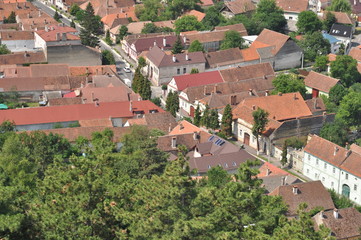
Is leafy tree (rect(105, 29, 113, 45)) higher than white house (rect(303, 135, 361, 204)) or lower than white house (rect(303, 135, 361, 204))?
higher

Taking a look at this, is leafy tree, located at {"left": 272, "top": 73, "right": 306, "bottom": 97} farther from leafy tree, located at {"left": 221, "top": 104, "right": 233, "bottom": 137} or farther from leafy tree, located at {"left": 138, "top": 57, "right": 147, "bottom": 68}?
leafy tree, located at {"left": 138, "top": 57, "right": 147, "bottom": 68}

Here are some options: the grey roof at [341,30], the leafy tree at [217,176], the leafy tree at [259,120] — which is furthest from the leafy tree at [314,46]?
the leafy tree at [217,176]

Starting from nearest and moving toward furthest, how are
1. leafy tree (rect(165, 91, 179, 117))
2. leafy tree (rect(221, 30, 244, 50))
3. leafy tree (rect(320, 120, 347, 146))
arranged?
1. leafy tree (rect(320, 120, 347, 146))
2. leafy tree (rect(165, 91, 179, 117))
3. leafy tree (rect(221, 30, 244, 50))

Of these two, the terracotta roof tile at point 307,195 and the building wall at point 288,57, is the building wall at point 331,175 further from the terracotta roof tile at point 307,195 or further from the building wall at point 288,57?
the building wall at point 288,57

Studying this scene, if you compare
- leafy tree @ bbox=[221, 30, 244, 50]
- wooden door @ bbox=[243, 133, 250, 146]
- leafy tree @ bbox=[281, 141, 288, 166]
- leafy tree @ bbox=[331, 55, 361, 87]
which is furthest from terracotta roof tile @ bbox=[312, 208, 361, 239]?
leafy tree @ bbox=[221, 30, 244, 50]

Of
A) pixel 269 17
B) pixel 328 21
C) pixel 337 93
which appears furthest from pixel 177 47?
pixel 328 21

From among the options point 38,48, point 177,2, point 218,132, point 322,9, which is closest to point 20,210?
point 218,132

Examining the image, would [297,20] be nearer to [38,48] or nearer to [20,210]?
[38,48]
